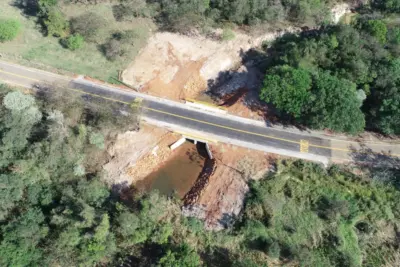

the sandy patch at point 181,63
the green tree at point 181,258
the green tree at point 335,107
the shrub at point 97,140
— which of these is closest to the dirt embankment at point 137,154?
the shrub at point 97,140

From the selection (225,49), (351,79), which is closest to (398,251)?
(351,79)

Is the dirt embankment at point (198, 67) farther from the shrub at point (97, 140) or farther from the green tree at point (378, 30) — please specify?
the green tree at point (378, 30)

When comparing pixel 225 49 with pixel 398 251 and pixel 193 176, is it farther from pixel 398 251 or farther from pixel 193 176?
pixel 398 251

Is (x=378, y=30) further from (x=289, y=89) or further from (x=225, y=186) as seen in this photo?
(x=225, y=186)

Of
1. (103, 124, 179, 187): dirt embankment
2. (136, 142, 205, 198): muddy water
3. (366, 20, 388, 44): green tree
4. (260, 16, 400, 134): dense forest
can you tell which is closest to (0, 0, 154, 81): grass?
(103, 124, 179, 187): dirt embankment

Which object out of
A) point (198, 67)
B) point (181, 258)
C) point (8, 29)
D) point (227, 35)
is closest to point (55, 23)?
point (8, 29)
